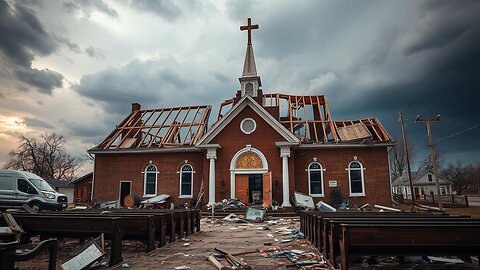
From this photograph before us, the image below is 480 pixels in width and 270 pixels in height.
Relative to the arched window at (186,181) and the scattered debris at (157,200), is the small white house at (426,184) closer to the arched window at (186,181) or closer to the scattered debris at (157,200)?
the arched window at (186,181)

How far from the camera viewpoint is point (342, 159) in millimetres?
21578

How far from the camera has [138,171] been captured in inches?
937

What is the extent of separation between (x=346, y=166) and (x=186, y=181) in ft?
35.4

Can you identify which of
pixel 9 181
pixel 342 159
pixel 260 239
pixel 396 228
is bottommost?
pixel 260 239

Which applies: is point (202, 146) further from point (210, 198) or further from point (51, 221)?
point (51, 221)

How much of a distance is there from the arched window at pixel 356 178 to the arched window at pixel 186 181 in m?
10.6

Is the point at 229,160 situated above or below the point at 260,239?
above

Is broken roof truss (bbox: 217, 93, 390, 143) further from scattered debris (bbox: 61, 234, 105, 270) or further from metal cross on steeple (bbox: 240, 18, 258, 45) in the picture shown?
scattered debris (bbox: 61, 234, 105, 270)

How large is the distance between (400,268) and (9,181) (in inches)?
677

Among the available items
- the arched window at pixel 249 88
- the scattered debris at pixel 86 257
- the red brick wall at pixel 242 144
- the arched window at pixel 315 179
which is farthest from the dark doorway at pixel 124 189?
the scattered debris at pixel 86 257

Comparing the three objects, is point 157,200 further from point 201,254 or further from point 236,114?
point 201,254

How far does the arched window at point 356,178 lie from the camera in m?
A: 21.3

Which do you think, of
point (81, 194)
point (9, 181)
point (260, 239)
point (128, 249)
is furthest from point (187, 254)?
point (81, 194)

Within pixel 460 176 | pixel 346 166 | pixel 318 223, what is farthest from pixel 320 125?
pixel 460 176
